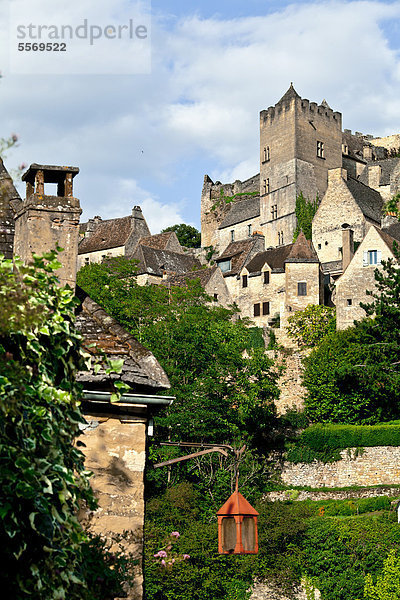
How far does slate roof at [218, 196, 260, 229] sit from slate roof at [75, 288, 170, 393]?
7188 cm

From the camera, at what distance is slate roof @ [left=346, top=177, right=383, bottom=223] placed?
2800 inches

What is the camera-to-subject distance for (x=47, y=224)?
11695 mm

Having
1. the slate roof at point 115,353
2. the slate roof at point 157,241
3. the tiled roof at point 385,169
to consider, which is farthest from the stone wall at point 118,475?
the tiled roof at point 385,169

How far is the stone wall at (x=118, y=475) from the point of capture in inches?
426

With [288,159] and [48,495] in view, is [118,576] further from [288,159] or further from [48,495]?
[288,159]

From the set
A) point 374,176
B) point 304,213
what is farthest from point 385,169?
point 304,213

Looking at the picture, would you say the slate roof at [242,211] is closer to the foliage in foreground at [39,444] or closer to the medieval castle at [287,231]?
the medieval castle at [287,231]

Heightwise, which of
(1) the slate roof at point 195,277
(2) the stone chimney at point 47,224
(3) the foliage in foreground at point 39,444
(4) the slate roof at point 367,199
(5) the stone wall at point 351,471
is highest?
(4) the slate roof at point 367,199

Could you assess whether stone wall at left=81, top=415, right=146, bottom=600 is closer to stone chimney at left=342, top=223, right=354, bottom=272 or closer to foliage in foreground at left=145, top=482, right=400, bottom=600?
foliage in foreground at left=145, top=482, right=400, bottom=600

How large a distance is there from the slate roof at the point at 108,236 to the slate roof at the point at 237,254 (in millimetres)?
12723

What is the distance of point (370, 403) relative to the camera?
47.5 metres

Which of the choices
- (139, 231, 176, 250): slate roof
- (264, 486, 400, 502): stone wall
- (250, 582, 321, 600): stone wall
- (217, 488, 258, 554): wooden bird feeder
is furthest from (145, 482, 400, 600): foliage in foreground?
(139, 231, 176, 250): slate roof

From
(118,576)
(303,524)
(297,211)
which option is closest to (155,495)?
(303,524)

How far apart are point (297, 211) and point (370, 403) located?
31.8 m
